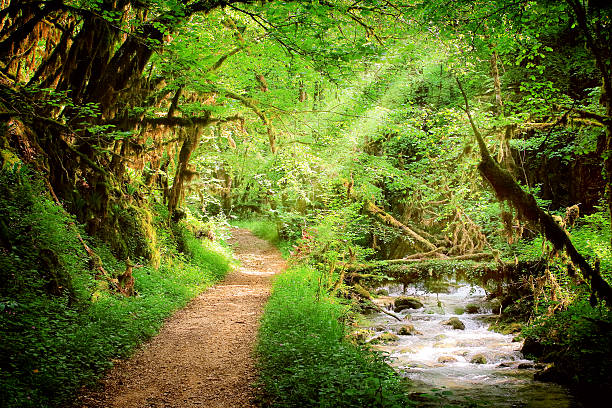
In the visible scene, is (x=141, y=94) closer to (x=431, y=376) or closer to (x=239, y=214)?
(x=431, y=376)

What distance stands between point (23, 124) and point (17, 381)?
5.04 m

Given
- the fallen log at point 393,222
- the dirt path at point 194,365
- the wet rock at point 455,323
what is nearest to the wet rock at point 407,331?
the wet rock at point 455,323

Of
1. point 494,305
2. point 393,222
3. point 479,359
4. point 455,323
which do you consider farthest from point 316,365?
point 393,222

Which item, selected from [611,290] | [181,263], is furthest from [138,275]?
[611,290]

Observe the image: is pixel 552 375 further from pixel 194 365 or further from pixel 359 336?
pixel 194 365

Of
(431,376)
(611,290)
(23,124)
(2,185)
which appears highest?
(23,124)

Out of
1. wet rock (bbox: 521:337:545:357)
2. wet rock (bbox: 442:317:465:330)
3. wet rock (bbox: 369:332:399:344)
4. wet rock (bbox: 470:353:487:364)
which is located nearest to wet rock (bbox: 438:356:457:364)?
wet rock (bbox: 470:353:487:364)

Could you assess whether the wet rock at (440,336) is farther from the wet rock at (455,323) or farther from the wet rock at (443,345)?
the wet rock at (455,323)

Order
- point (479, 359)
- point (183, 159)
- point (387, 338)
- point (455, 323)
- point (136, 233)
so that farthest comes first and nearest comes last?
point (183, 159) → point (455, 323) → point (387, 338) → point (136, 233) → point (479, 359)

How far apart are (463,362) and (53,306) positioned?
8667 mm

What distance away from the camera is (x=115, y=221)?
30.8 ft

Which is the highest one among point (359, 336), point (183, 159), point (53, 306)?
point (183, 159)

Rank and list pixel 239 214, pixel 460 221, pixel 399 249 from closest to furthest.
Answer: pixel 460 221 → pixel 399 249 → pixel 239 214

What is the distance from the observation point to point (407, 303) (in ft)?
45.1
